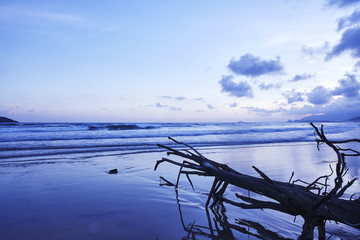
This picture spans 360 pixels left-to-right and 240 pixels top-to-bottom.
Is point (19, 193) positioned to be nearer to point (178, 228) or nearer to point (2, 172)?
point (2, 172)

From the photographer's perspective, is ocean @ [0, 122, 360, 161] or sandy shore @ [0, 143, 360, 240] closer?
sandy shore @ [0, 143, 360, 240]

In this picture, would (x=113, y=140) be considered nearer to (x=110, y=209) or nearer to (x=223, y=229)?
(x=110, y=209)

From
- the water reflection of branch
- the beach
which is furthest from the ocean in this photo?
the water reflection of branch

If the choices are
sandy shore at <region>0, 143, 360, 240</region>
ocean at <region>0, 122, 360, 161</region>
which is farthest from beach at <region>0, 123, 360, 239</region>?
ocean at <region>0, 122, 360, 161</region>

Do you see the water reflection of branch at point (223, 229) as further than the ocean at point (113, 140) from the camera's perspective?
No

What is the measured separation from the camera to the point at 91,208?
3.37 metres

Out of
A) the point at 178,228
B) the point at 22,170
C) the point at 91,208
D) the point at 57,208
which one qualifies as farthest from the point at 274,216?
the point at 22,170

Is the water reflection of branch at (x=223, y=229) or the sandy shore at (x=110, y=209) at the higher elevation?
the water reflection of branch at (x=223, y=229)

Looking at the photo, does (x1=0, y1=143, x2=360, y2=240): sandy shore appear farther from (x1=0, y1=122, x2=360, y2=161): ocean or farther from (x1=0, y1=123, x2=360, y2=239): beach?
(x1=0, y1=122, x2=360, y2=161): ocean

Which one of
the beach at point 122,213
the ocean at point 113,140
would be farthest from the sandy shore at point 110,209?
the ocean at point 113,140

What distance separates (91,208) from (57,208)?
1.57 feet

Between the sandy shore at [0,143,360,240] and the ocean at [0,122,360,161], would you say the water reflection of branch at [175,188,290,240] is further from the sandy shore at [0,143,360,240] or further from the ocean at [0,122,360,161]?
the ocean at [0,122,360,161]

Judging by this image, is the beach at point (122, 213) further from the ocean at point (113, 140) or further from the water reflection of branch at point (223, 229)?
the ocean at point (113, 140)

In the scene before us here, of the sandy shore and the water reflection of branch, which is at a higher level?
the water reflection of branch
